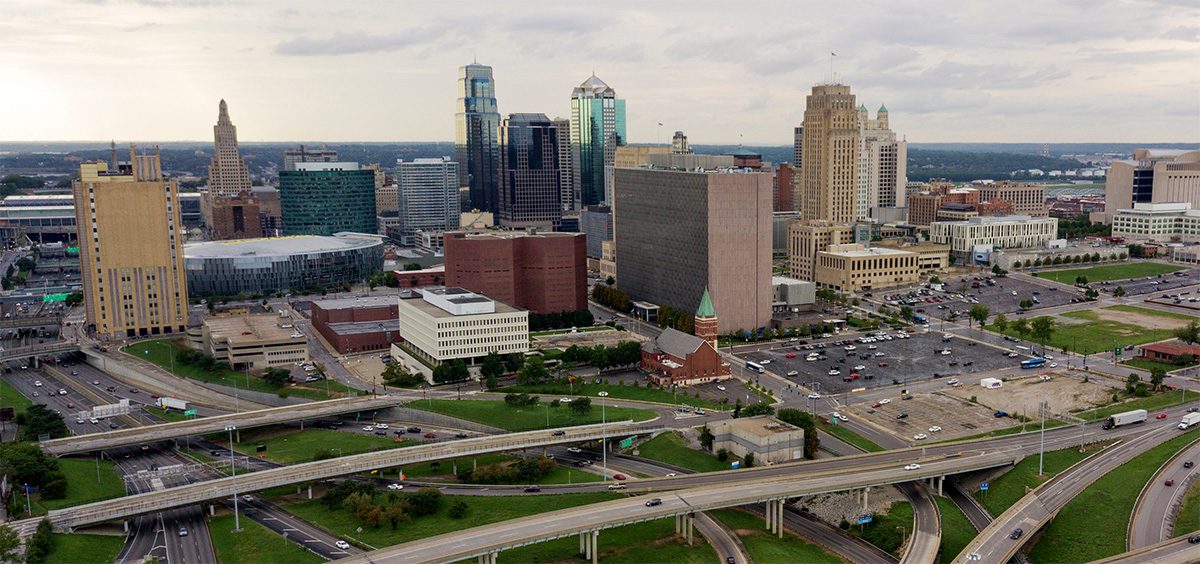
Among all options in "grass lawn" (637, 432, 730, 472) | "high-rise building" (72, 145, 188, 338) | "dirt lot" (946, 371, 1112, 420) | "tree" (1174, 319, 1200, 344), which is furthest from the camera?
"high-rise building" (72, 145, 188, 338)

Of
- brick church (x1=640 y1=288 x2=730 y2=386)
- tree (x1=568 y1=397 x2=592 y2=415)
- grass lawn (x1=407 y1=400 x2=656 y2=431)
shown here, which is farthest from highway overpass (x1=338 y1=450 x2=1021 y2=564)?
brick church (x1=640 y1=288 x2=730 y2=386)

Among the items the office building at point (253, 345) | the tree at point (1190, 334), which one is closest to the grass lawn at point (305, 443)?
the office building at point (253, 345)

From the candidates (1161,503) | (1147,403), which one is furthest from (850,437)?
(1147,403)

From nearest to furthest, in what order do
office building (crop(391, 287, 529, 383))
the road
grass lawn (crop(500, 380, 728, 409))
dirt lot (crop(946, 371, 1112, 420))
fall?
1. the road
2. dirt lot (crop(946, 371, 1112, 420))
3. grass lawn (crop(500, 380, 728, 409))
4. office building (crop(391, 287, 529, 383))

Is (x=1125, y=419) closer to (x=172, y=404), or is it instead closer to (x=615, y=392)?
(x=615, y=392)

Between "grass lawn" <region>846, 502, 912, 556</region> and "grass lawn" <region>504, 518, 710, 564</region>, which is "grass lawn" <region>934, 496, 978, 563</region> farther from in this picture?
"grass lawn" <region>504, 518, 710, 564</region>

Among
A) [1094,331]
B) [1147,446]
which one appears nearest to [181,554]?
[1147,446]

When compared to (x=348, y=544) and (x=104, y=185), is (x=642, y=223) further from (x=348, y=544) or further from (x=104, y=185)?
(x=348, y=544)

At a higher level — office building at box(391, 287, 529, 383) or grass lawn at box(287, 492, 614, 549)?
office building at box(391, 287, 529, 383)
